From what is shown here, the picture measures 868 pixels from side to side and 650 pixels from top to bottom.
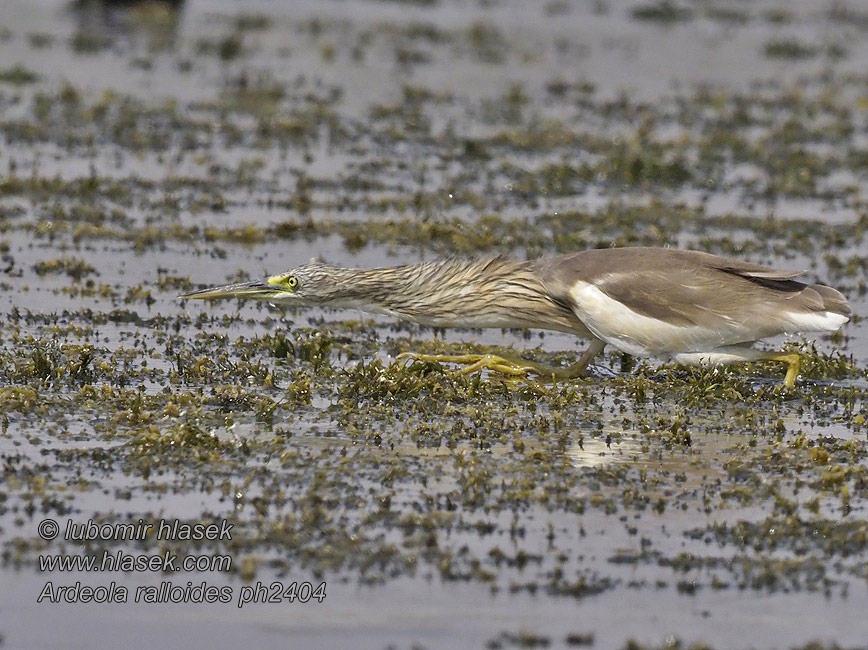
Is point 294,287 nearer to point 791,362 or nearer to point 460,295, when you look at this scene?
point 460,295


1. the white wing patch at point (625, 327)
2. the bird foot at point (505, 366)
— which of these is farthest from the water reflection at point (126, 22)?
the white wing patch at point (625, 327)

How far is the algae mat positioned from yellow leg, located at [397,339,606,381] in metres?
0.10

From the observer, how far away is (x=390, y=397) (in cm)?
778

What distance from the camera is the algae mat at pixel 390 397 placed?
544 cm

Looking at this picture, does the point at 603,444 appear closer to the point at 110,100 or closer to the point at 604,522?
the point at 604,522

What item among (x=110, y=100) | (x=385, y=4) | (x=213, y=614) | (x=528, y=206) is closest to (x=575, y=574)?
(x=213, y=614)

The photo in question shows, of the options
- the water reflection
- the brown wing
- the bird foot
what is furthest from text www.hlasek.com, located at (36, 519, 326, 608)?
the water reflection

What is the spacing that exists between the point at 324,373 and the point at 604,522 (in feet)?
8.32

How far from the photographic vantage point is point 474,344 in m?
9.37

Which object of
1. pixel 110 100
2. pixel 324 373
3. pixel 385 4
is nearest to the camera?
pixel 324 373

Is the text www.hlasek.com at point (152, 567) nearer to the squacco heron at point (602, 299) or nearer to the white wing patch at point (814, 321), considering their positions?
the squacco heron at point (602, 299)

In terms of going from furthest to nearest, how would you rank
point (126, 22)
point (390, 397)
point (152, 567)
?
point (126, 22), point (390, 397), point (152, 567)

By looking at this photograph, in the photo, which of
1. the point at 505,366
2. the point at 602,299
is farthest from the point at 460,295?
the point at 602,299

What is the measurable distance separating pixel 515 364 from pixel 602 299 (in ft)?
2.15
